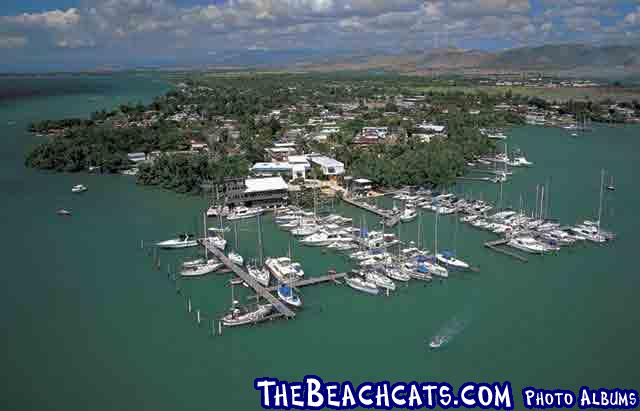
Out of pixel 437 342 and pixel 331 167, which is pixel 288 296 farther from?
pixel 331 167

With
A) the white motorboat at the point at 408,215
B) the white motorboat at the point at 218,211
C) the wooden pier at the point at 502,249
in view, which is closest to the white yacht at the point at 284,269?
the white motorboat at the point at 218,211

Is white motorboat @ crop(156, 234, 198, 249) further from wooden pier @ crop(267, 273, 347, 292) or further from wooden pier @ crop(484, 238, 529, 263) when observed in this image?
wooden pier @ crop(484, 238, 529, 263)

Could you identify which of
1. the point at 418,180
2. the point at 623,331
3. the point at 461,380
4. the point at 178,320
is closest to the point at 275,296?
the point at 178,320

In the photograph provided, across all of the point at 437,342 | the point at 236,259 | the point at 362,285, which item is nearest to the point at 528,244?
the point at 362,285

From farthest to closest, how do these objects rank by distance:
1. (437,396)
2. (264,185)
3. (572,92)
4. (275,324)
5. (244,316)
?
1. (572,92)
2. (264,185)
3. (275,324)
4. (244,316)
5. (437,396)

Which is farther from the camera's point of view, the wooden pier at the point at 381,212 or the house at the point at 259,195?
the house at the point at 259,195

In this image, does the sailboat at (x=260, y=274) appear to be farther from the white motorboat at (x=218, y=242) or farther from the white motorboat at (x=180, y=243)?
the white motorboat at (x=180, y=243)
